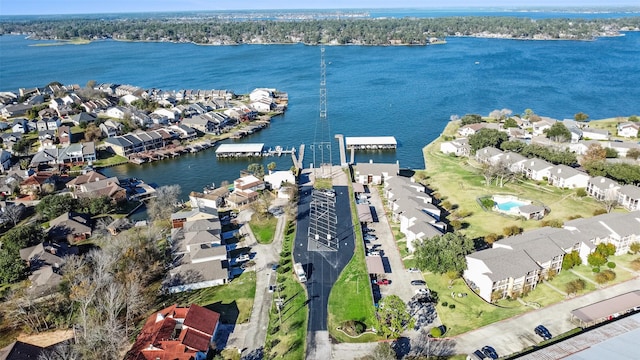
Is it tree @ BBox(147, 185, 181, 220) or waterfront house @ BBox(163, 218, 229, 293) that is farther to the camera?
tree @ BBox(147, 185, 181, 220)

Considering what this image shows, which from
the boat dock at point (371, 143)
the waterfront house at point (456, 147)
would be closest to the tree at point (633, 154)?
the waterfront house at point (456, 147)

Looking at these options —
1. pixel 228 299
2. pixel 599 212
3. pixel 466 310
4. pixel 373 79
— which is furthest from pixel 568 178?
pixel 373 79

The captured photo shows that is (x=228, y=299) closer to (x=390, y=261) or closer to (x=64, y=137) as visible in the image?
(x=390, y=261)

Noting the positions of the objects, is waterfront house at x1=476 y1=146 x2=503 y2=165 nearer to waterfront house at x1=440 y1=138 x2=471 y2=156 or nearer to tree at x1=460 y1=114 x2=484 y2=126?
waterfront house at x1=440 y1=138 x2=471 y2=156

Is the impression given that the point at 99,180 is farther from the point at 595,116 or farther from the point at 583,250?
the point at 595,116

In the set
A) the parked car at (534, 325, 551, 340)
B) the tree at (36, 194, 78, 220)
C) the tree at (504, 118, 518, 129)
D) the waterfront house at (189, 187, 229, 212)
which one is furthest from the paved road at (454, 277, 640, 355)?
the tree at (504, 118, 518, 129)

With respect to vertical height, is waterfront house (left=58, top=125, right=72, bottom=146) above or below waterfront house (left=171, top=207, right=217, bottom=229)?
above
